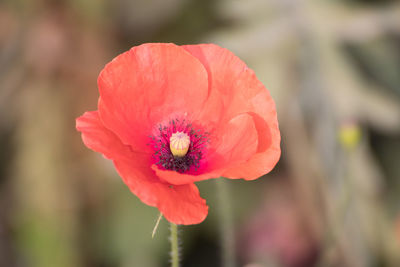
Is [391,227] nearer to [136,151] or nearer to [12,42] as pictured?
[136,151]

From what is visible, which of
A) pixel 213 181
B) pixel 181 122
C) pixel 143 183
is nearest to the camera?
pixel 143 183

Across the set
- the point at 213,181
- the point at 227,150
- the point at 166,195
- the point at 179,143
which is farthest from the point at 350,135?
the point at 213,181

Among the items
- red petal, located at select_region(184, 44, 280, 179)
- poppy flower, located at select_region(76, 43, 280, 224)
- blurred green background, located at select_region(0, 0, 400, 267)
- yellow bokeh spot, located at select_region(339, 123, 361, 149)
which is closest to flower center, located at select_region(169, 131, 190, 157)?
poppy flower, located at select_region(76, 43, 280, 224)

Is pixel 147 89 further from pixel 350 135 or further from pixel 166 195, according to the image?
pixel 350 135

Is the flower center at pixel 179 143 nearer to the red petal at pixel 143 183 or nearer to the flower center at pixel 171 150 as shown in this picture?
the flower center at pixel 171 150

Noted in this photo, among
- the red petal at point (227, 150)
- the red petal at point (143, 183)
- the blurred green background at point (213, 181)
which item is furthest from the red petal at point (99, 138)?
the blurred green background at point (213, 181)

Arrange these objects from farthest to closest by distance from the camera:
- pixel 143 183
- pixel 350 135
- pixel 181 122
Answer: pixel 350 135 → pixel 181 122 → pixel 143 183

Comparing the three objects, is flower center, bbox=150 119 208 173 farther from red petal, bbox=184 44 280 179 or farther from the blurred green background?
the blurred green background

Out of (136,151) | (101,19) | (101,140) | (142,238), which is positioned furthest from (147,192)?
(101,19)
